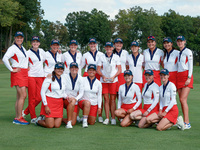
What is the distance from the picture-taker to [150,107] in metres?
7.27

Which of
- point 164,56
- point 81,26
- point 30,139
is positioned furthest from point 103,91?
point 81,26

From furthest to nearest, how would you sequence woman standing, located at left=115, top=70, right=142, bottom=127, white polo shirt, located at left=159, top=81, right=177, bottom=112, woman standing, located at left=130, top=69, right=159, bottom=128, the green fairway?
woman standing, located at left=115, top=70, right=142, bottom=127 < woman standing, located at left=130, top=69, right=159, bottom=128 < white polo shirt, located at left=159, top=81, right=177, bottom=112 < the green fairway

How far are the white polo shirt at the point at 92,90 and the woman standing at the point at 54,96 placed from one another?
73 cm

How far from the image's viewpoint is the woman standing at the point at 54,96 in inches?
280

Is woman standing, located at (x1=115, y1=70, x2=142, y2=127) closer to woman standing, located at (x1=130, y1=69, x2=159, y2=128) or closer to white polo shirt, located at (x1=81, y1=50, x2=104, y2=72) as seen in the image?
woman standing, located at (x1=130, y1=69, x2=159, y2=128)

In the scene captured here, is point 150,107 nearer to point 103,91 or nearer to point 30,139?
point 103,91

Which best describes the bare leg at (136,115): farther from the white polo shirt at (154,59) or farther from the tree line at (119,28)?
the tree line at (119,28)

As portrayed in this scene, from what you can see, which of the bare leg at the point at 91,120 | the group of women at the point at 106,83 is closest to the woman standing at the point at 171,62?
the group of women at the point at 106,83

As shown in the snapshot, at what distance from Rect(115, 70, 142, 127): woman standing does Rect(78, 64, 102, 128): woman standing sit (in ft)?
1.89

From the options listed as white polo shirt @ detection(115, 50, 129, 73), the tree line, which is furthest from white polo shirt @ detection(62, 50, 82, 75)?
the tree line

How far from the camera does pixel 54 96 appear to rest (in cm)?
723

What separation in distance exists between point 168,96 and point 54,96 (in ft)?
9.42

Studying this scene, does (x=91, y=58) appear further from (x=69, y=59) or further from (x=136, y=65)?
(x=136, y=65)

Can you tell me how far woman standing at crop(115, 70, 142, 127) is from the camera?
7.51 m
